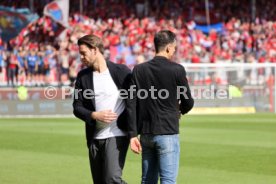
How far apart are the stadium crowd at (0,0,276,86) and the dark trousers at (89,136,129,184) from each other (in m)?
21.9

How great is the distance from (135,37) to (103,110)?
27.7 metres

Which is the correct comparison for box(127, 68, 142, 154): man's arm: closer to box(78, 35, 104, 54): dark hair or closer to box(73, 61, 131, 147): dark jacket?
box(73, 61, 131, 147): dark jacket

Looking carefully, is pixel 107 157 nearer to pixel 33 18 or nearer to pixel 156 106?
pixel 156 106

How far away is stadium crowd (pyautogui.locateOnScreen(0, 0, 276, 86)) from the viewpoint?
30469 mm

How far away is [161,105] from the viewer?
763 centimetres

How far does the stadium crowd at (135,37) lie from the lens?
30469mm

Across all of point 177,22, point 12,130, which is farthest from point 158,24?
point 12,130

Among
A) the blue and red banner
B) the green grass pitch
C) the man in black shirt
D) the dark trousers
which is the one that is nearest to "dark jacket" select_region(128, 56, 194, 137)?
the man in black shirt

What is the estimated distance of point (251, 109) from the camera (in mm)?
31953

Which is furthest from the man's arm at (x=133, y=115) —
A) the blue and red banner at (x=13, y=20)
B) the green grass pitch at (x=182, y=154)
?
the blue and red banner at (x=13, y=20)

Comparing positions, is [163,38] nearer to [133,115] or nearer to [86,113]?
[133,115]

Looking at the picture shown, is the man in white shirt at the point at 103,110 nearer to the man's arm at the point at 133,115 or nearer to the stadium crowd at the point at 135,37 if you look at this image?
the man's arm at the point at 133,115

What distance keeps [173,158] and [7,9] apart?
2693 centimetres

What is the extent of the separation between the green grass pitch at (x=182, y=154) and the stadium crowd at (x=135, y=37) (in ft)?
18.4
